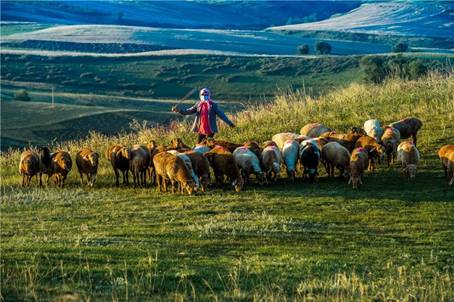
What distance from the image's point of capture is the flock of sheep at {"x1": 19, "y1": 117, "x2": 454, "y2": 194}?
70.1 feet

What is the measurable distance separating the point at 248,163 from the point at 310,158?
5.40 ft

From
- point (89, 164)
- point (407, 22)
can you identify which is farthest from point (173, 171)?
point (407, 22)

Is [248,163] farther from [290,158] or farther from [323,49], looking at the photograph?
[323,49]

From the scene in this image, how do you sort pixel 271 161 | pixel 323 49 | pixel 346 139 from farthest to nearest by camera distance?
pixel 323 49
pixel 346 139
pixel 271 161

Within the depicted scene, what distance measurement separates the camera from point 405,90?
1347 inches

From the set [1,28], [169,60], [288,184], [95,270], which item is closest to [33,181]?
[288,184]

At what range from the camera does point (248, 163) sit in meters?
22.1

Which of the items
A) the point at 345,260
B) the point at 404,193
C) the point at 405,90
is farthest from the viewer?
the point at 405,90

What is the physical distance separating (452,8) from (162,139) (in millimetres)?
Result: 165237

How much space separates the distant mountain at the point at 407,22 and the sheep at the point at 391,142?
453 ft

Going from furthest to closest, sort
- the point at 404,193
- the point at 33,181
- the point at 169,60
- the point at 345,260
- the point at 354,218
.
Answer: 1. the point at 169,60
2. the point at 33,181
3. the point at 404,193
4. the point at 354,218
5. the point at 345,260

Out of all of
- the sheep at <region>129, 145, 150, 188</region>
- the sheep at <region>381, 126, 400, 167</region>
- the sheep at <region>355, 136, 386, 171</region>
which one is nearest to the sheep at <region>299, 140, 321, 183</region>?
the sheep at <region>355, 136, 386, 171</region>

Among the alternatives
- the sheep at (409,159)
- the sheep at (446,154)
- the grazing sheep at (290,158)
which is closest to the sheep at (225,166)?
the grazing sheep at (290,158)

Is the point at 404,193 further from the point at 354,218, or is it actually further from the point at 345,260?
the point at 345,260
